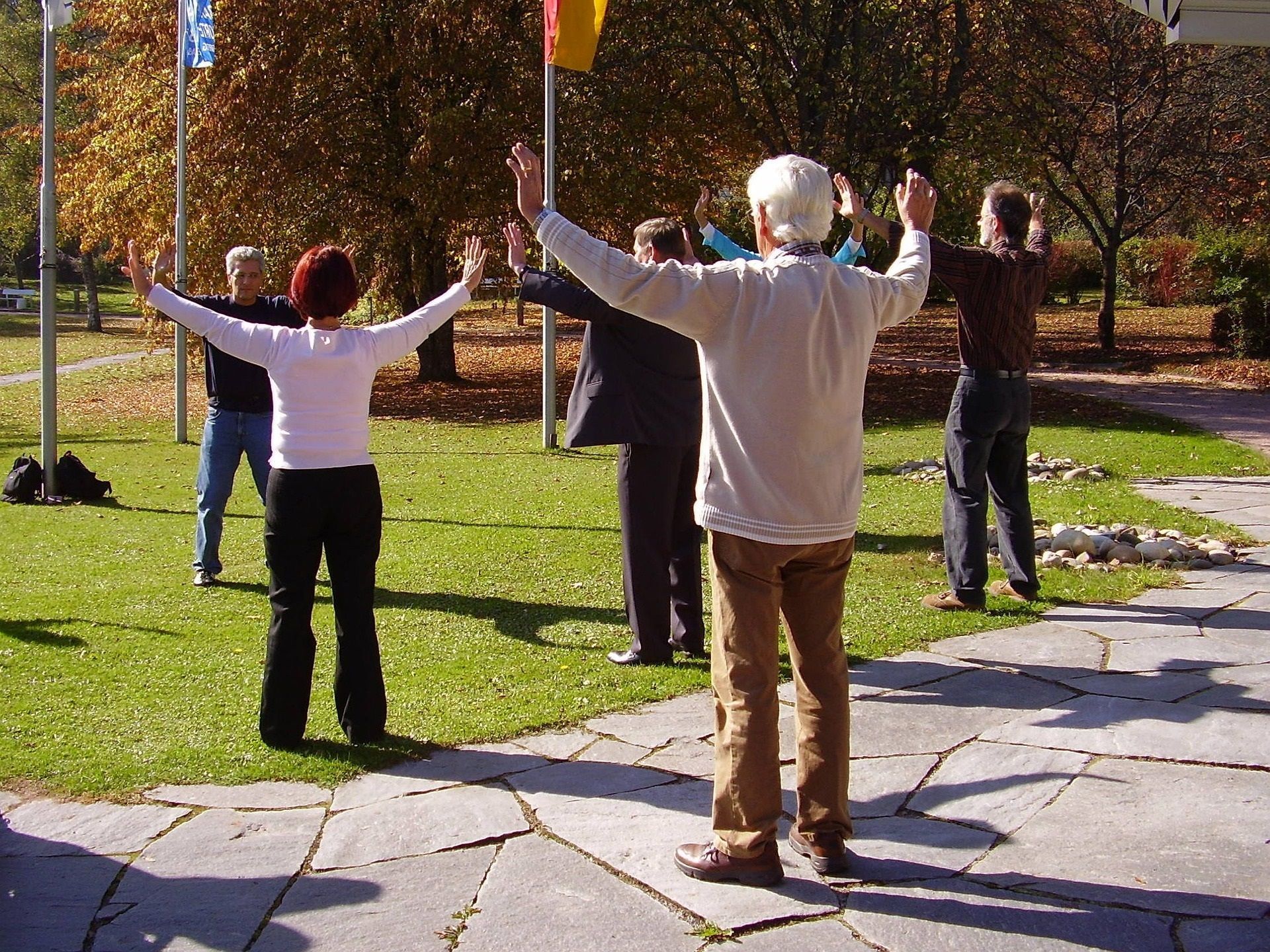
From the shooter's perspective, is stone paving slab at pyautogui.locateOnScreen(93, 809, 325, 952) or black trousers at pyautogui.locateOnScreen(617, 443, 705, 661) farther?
black trousers at pyautogui.locateOnScreen(617, 443, 705, 661)

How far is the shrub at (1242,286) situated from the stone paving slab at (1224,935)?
20.3 m

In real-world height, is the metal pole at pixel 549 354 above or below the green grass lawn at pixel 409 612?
above

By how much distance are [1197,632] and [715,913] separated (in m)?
3.88

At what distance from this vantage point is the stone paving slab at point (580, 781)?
4.44m

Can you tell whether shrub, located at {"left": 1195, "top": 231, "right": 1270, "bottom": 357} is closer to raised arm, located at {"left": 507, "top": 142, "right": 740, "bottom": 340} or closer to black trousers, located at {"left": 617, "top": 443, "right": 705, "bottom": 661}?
black trousers, located at {"left": 617, "top": 443, "right": 705, "bottom": 661}

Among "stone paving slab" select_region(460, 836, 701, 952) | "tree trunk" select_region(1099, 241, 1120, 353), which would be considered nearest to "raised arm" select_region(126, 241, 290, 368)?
"stone paving slab" select_region(460, 836, 701, 952)

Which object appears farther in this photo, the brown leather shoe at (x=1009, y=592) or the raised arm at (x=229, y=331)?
the brown leather shoe at (x=1009, y=592)

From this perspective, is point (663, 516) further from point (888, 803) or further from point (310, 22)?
point (310, 22)

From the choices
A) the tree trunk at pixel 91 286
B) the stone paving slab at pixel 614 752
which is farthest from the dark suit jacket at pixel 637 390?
the tree trunk at pixel 91 286

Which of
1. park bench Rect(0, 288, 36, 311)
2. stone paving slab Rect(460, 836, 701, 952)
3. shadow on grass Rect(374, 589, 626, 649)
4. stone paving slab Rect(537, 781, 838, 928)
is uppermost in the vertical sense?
park bench Rect(0, 288, 36, 311)

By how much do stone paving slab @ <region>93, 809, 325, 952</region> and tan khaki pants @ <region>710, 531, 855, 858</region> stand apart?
1355 mm

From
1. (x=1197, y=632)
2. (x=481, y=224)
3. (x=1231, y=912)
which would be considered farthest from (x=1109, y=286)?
(x=1231, y=912)

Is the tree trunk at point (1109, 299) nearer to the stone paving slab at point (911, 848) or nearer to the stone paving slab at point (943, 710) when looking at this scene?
the stone paving slab at point (943, 710)

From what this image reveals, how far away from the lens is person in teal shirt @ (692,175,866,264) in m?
5.28
